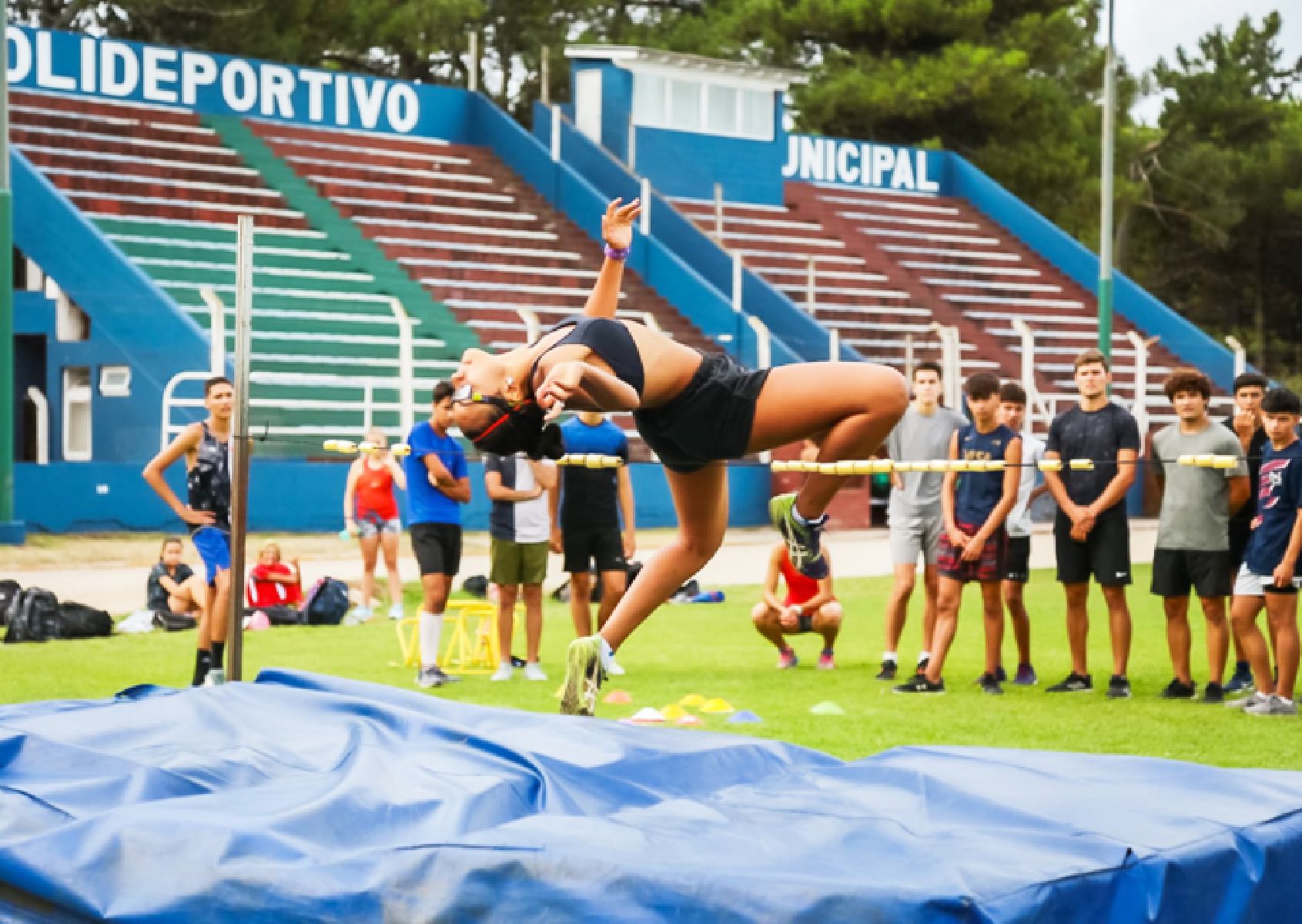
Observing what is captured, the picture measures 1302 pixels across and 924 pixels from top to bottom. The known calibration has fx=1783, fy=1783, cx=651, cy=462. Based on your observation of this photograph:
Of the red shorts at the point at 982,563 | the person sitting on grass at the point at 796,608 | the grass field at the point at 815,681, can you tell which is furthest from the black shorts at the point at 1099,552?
the person sitting on grass at the point at 796,608

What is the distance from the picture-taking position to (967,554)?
9055mm

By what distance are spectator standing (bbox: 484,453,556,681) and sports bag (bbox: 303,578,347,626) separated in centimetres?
305

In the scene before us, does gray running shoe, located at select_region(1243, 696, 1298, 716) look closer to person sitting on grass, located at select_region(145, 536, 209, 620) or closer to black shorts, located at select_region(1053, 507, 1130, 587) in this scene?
black shorts, located at select_region(1053, 507, 1130, 587)

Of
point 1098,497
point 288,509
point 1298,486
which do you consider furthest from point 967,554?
point 288,509

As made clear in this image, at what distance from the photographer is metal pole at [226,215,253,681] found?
25.7ft

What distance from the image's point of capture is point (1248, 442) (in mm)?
9125

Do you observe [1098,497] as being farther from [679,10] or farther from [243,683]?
[679,10]

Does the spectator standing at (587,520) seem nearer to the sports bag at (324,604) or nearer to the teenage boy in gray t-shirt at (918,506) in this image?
the teenage boy in gray t-shirt at (918,506)

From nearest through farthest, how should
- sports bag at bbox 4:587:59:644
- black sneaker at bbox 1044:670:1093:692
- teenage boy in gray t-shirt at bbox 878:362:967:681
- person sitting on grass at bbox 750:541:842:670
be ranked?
black sneaker at bbox 1044:670:1093:692 → teenage boy in gray t-shirt at bbox 878:362:967:681 → person sitting on grass at bbox 750:541:842:670 → sports bag at bbox 4:587:59:644

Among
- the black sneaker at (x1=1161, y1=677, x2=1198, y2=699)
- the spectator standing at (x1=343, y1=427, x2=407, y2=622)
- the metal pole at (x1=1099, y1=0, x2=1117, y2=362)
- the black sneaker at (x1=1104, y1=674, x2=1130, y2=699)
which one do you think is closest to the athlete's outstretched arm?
the black sneaker at (x1=1104, y1=674, x2=1130, y2=699)

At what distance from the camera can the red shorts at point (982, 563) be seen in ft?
29.9

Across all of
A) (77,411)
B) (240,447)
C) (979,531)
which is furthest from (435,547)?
(77,411)

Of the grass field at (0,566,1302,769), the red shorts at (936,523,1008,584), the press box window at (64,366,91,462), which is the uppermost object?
the press box window at (64,366,91,462)

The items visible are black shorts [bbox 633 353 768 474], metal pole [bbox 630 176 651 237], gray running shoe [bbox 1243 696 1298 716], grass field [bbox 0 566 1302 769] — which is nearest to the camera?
black shorts [bbox 633 353 768 474]
